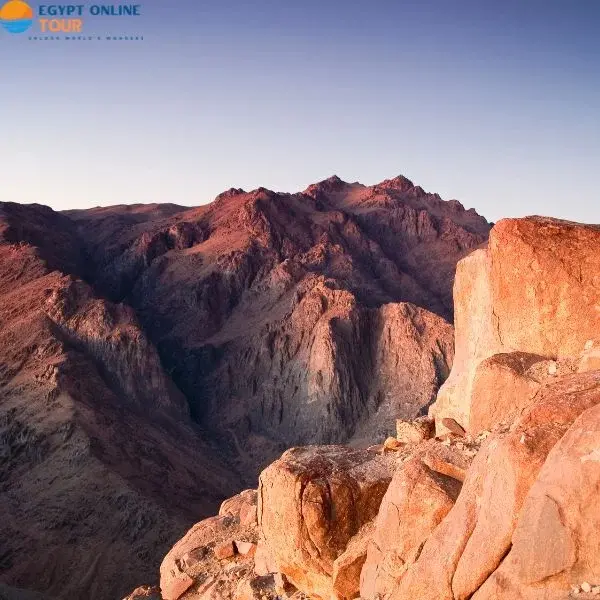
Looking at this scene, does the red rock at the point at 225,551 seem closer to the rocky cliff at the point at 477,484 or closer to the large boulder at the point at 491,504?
the rocky cliff at the point at 477,484

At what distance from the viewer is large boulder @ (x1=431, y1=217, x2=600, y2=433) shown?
11.0 meters

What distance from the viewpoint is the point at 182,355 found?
209 feet

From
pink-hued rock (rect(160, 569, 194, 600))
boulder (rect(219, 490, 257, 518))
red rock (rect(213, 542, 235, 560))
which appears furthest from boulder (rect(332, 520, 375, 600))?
boulder (rect(219, 490, 257, 518))

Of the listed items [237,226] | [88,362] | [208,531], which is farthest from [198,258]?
[208,531]

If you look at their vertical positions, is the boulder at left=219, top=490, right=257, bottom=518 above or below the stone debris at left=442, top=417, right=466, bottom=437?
below

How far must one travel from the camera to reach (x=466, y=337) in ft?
48.6

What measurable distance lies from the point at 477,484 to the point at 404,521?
142cm

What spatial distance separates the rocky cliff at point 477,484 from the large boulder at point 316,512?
2 cm

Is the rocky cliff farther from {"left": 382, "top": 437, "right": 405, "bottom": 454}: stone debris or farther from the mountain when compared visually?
the mountain

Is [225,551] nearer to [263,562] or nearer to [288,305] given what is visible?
[263,562]

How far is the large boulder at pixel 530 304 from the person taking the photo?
1102cm

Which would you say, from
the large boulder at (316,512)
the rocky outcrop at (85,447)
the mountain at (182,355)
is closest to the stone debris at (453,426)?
the large boulder at (316,512)

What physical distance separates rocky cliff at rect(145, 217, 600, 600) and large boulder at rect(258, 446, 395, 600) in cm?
2

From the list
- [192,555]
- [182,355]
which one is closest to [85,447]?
[182,355]
